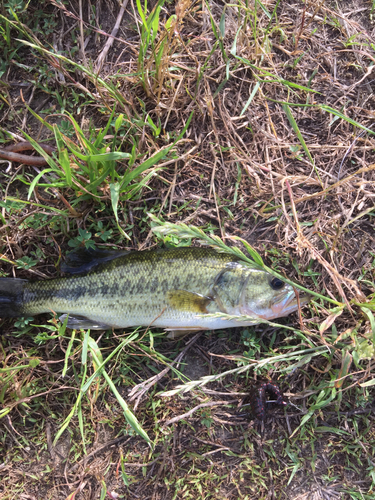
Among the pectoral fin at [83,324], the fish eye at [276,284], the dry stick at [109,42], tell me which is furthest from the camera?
the dry stick at [109,42]

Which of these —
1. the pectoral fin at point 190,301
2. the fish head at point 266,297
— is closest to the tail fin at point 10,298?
the pectoral fin at point 190,301

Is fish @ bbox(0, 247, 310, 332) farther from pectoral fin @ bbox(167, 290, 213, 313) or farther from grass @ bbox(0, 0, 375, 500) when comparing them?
grass @ bbox(0, 0, 375, 500)

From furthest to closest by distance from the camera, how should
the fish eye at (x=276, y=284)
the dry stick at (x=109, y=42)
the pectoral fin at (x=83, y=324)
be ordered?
1. the dry stick at (x=109, y=42)
2. the pectoral fin at (x=83, y=324)
3. the fish eye at (x=276, y=284)

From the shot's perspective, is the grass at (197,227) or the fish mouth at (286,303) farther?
the grass at (197,227)

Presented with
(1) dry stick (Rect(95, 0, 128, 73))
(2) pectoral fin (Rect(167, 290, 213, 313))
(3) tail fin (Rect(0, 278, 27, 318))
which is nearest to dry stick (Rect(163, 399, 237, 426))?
(2) pectoral fin (Rect(167, 290, 213, 313))

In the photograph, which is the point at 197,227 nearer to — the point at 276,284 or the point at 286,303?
the point at 276,284

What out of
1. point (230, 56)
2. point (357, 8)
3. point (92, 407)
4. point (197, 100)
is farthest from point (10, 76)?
point (357, 8)

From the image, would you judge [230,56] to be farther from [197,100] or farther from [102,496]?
[102,496]

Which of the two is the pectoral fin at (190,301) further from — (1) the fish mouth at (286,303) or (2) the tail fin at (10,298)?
(2) the tail fin at (10,298)
